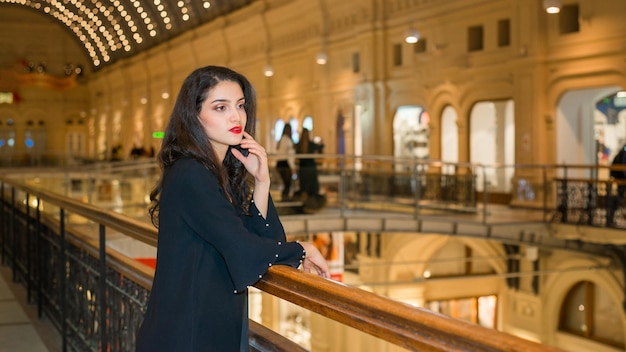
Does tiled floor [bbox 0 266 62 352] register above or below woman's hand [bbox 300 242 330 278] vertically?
below

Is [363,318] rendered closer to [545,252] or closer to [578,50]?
[545,252]

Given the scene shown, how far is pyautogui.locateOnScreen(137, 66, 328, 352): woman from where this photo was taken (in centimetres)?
258

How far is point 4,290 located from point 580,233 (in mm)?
11183

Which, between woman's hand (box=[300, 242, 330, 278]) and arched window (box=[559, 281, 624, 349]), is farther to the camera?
arched window (box=[559, 281, 624, 349])

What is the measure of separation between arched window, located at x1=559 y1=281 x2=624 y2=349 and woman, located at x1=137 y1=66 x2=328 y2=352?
646 inches

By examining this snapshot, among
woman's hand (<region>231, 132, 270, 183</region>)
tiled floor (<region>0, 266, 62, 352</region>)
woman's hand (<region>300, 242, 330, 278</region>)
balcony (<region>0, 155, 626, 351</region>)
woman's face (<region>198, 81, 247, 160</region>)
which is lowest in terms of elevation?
tiled floor (<region>0, 266, 62, 352</region>)

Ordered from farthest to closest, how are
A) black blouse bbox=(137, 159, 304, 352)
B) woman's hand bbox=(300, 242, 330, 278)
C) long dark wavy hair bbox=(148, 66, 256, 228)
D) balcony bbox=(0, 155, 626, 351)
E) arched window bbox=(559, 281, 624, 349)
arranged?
arched window bbox=(559, 281, 624, 349) → woman's hand bbox=(300, 242, 330, 278) → long dark wavy hair bbox=(148, 66, 256, 228) → black blouse bbox=(137, 159, 304, 352) → balcony bbox=(0, 155, 626, 351)

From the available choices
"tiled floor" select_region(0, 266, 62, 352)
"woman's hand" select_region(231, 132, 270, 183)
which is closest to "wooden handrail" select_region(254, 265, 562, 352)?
"woman's hand" select_region(231, 132, 270, 183)

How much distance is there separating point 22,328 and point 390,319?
535cm

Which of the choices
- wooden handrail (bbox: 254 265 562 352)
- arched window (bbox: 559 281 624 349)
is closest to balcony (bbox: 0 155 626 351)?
wooden handrail (bbox: 254 265 562 352)

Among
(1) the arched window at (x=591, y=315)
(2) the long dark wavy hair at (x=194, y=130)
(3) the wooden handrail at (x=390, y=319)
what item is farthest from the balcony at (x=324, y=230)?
(1) the arched window at (x=591, y=315)

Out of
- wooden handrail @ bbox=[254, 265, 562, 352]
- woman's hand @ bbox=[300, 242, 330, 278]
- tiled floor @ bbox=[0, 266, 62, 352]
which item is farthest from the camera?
tiled floor @ bbox=[0, 266, 62, 352]

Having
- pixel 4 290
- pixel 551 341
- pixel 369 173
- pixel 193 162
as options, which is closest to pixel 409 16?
pixel 369 173

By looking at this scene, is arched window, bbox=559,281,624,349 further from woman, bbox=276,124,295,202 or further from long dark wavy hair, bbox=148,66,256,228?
long dark wavy hair, bbox=148,66,256,228
